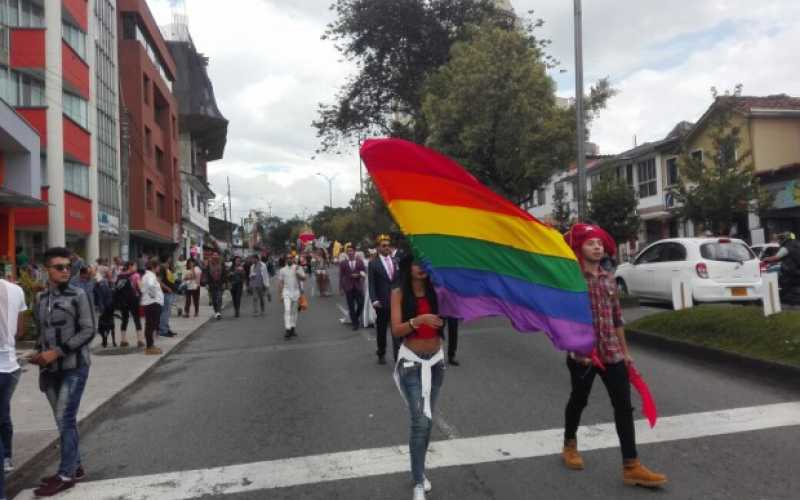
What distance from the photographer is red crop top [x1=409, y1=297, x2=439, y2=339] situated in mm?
4707

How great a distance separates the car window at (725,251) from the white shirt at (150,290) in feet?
34.5

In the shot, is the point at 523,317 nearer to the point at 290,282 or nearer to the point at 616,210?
the point at 290,282

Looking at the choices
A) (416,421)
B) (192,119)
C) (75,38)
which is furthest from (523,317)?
(192,119)

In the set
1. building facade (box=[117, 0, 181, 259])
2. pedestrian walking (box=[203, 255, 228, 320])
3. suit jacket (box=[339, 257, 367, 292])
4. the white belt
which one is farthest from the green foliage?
building facade (box=[117, 0, 181, 259])

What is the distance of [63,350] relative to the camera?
17.2 ft

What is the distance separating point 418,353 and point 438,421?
2272 mm

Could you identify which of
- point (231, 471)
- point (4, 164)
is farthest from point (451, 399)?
point (4, 164)

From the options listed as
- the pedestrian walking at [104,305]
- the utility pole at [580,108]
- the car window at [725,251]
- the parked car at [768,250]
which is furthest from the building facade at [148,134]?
the parked car at [768,250]

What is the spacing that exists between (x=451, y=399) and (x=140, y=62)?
33.9m

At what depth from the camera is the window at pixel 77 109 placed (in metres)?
25.6

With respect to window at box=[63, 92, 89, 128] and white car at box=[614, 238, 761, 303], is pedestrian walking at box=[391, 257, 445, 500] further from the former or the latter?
window at box=[63, 92, 89, 128]

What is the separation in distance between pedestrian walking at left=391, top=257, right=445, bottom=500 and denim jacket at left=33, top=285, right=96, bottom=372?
2462 mm

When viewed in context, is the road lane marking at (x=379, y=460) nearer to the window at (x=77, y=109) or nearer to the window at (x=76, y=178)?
the window at (x=76, y=178)

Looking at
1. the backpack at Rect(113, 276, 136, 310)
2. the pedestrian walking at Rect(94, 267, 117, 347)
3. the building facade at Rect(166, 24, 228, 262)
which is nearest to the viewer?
the pedestrian walking at Rect(94, 267, 117, 347)
